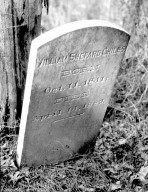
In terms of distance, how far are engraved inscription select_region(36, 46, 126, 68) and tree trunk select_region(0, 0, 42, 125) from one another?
2.01 ft

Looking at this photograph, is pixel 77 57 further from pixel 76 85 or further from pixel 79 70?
pixel 76 85

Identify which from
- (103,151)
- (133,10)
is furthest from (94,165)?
(133,10)

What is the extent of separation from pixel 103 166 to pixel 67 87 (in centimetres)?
123

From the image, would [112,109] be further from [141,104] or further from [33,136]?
[33,136]

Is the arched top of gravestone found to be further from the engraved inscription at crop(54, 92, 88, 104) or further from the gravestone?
the engraved inscription at crop(54, 92, 88, 104)

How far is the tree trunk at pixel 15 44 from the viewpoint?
2168 millimetres

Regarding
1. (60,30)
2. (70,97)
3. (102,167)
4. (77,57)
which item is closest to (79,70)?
(77,57)

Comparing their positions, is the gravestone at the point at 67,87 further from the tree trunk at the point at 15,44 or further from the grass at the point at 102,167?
→ the tree trunk at the point at 15,44

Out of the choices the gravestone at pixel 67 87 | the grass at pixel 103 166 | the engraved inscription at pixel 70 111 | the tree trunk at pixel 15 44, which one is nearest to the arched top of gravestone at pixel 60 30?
the gravestone at pixel 67 87

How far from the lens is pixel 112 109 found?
3586 millimetres

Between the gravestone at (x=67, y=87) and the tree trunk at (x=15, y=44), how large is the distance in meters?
0.43

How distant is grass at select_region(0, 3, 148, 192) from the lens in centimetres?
259

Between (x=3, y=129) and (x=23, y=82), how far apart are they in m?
0.67

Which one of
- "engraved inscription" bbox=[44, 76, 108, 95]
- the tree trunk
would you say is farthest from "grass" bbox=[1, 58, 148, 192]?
"engraved inscription" bbox=[44, 76, 108, 95]
